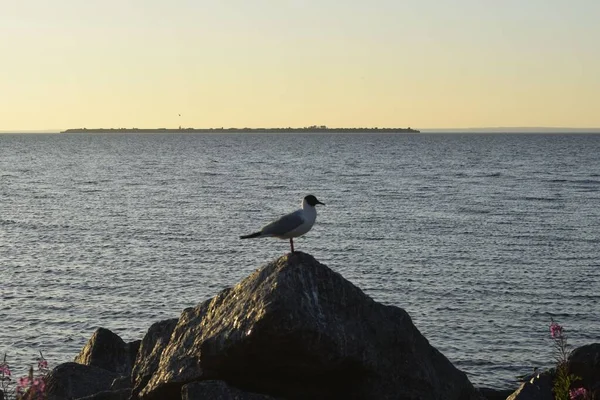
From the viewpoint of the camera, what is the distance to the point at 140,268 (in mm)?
40000

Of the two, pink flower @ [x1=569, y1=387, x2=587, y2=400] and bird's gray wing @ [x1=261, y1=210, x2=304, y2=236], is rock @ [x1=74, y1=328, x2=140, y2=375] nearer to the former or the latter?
bird's gray wing @ [x1=261, y1=210, x2=304, y2=236]

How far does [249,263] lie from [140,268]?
4.98m

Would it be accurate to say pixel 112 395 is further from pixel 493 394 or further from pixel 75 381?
pixel 493 394

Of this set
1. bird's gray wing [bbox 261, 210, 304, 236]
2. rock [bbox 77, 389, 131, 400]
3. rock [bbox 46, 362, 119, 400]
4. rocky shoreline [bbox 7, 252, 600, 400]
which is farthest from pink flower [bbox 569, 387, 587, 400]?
rock [bbox 46, 362, 119, 400]

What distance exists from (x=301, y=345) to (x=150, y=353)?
374 centimetres

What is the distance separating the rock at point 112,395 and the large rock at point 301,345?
0.98 m

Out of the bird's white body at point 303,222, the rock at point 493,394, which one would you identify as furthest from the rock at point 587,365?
the bird's white body at point 303,222

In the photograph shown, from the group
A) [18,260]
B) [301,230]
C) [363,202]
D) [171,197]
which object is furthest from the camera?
[171,197]

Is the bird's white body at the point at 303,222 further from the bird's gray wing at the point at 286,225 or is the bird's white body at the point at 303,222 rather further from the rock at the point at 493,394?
the rock at the point at 493,394

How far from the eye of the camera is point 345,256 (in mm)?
42156

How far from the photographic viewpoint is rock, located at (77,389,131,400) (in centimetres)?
1424

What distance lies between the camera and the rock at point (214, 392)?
11797 mm

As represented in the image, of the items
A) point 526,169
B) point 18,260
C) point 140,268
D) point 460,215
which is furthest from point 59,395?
point 526,169

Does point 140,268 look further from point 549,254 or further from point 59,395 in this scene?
point 59,395
